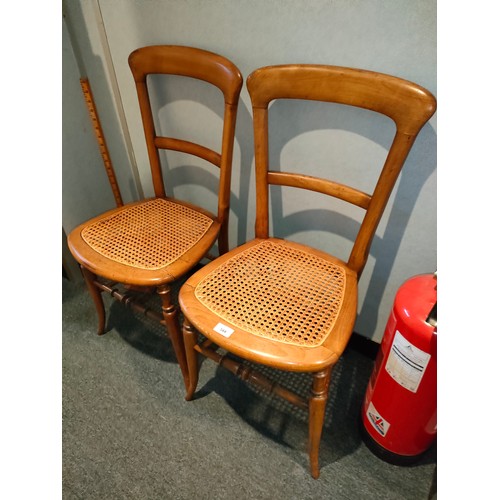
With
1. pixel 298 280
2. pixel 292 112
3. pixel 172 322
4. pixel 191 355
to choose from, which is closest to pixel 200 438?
pixel 191 355

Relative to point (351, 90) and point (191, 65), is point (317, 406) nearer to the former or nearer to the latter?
point (351, 90)

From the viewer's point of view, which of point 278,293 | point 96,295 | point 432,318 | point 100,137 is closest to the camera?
point 432,318

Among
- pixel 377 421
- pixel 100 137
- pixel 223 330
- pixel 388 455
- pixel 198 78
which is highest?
pixel 198 78

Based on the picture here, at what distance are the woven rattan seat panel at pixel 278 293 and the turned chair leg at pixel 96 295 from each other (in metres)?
0.58

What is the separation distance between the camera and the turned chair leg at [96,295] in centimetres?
129

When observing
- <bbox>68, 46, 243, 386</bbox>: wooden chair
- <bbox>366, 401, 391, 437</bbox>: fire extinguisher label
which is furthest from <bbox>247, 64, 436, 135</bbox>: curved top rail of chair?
<bbox>366, 401, 391, 437</bbox>: fire extinguisher label

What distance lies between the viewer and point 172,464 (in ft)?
3.61

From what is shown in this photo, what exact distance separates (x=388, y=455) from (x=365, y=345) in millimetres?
420

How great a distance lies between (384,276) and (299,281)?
42 centimetres

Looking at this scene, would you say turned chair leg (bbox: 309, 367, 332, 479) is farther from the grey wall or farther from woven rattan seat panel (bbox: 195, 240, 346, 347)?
the grey wall

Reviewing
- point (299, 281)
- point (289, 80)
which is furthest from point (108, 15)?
point (299, 281)

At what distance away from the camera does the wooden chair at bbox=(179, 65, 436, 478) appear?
2.61 ft

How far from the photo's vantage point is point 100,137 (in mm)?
1533

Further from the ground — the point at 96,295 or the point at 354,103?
the point at 354,103
